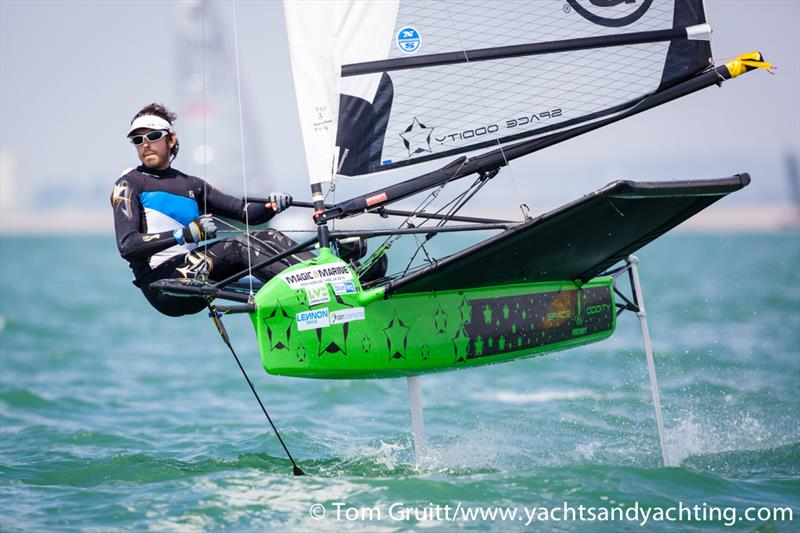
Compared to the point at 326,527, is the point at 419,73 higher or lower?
higher

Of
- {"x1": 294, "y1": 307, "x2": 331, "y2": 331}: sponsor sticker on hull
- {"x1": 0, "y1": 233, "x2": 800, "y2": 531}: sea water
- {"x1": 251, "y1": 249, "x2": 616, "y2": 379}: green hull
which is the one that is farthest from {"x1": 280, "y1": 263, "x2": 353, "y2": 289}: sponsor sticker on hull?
{"x1": 0, "y1": 233, "x2": 800, "y2": 531}: sea water

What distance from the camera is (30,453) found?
20.3 ft

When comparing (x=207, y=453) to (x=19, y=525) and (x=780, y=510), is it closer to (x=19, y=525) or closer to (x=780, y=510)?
(x=19, y=525)

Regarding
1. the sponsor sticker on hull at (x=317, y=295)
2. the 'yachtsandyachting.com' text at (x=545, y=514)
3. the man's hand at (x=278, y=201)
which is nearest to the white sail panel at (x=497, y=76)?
the man's hand at (x=278, y=201)

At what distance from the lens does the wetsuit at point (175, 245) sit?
4.93 metres

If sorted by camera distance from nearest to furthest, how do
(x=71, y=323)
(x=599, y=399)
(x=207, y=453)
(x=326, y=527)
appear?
(x=326, y=527)
(x=207, y=453)
(x=599, y=399)
(x=71, y=323)

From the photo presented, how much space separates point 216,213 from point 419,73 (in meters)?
1.35

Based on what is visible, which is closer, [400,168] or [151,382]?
[400,168]

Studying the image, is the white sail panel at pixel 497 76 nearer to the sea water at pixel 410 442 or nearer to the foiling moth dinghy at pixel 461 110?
the foiling moth dinghy at pixel 461 110

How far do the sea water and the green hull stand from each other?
59 centimetres

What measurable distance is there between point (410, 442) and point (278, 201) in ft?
6.38

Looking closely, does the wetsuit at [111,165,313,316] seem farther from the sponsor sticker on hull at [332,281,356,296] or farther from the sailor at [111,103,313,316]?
the sponsor sticker on hull at [332,281,356,296]

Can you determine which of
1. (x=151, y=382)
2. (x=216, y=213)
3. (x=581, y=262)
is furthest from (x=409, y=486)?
(x=151, y=382)

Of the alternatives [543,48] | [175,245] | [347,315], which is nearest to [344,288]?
[347,315]
